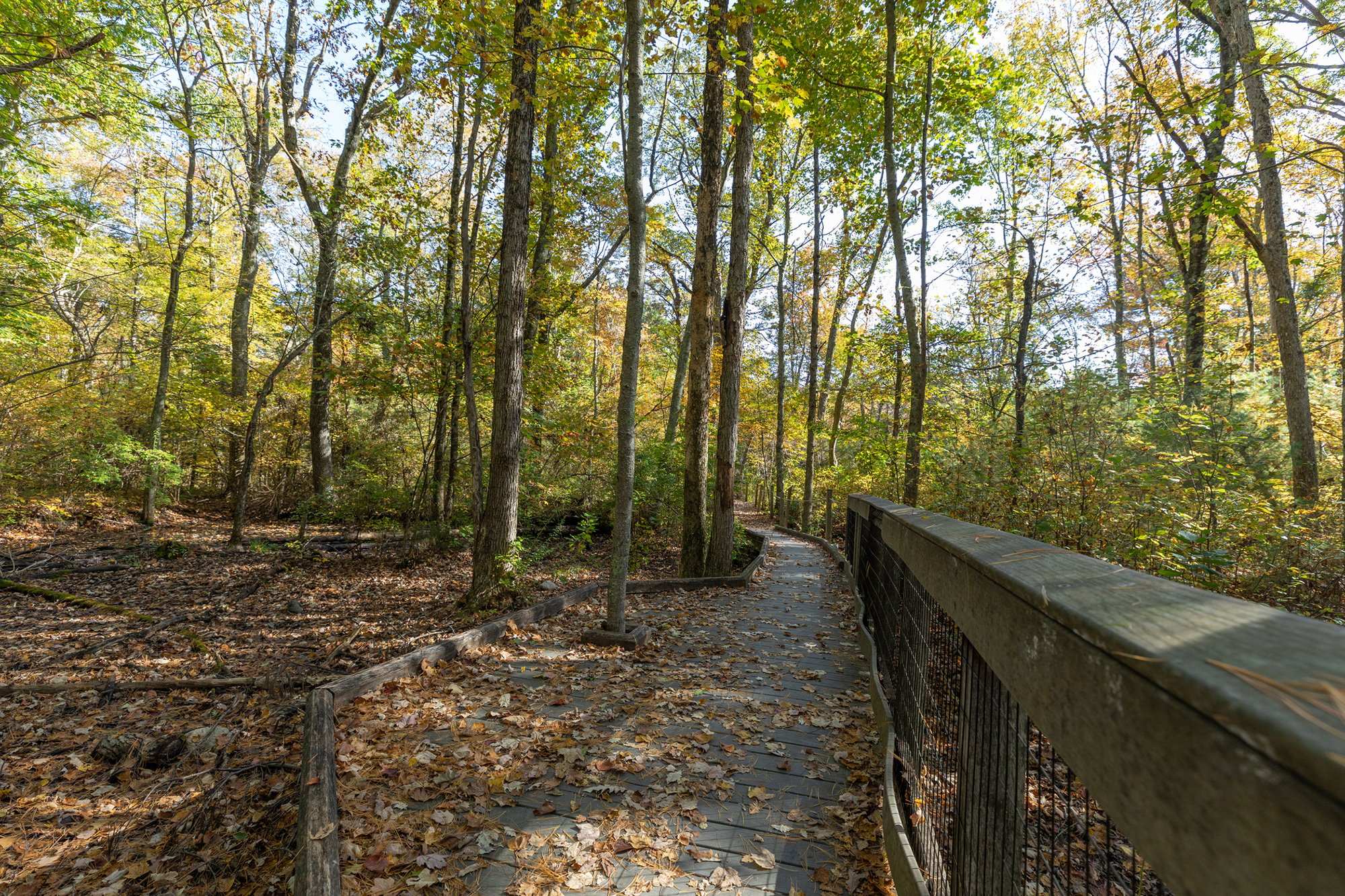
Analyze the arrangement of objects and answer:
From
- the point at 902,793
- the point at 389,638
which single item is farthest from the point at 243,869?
the point at 389,638

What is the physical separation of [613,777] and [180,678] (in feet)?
14.8

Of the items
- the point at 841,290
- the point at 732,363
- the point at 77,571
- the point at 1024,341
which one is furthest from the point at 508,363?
the point at 841,290

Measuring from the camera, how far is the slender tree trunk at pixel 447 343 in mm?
10484

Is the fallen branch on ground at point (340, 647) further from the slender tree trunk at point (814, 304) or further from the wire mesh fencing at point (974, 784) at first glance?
the slender tree trunk at point (814, 304)

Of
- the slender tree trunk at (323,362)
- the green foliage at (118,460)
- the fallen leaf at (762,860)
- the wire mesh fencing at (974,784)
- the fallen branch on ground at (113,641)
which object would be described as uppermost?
the slender tree trunk at (323,362)

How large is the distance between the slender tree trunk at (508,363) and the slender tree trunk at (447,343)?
3584mm

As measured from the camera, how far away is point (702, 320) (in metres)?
9.66

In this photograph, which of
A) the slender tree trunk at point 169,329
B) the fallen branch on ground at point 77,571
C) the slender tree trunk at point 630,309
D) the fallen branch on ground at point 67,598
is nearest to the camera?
the slender tree trunk at point 630,309

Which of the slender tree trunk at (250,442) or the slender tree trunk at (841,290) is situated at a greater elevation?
the slender tree trunk at (841,290)

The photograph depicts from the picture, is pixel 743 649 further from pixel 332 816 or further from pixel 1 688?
pixel 1 688

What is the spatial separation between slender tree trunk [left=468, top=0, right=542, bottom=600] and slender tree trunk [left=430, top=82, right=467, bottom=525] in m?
3.58

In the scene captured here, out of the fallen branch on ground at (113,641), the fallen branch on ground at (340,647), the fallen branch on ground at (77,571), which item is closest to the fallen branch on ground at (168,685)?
the fallen branch on ground at (340,647)

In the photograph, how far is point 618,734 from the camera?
12.7 feet

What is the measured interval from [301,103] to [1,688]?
13.8 metres
